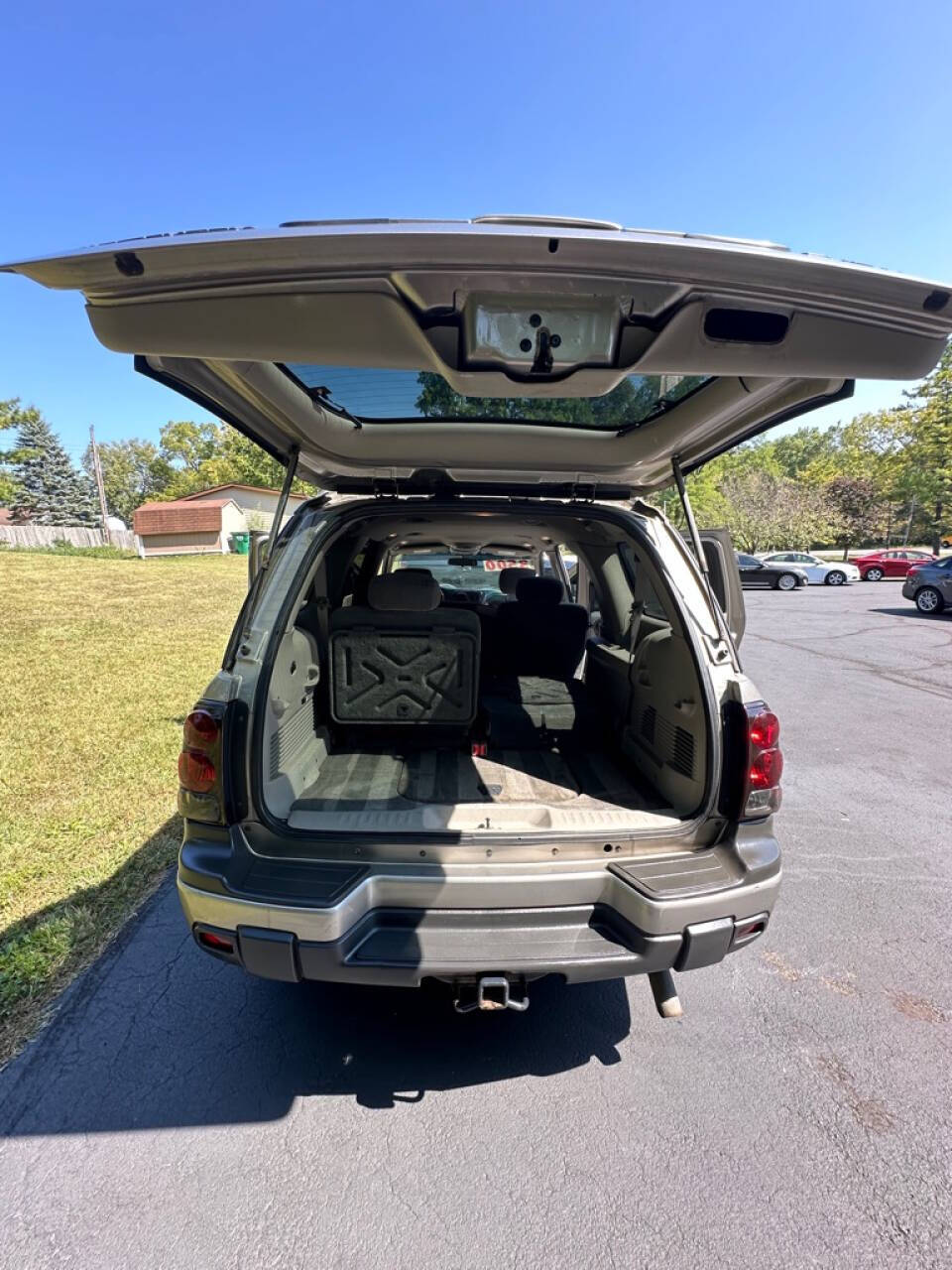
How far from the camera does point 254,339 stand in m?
1.38

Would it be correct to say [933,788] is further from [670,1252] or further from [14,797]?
[14,797]

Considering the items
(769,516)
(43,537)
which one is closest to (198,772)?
(769,516)

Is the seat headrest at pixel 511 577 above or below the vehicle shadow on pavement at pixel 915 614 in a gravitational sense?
above

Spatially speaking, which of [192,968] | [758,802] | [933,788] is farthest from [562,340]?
[933,788]

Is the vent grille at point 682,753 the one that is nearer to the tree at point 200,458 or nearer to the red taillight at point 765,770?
the red taillight at point 765,770

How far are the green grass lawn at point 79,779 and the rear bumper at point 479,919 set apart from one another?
1.22 m

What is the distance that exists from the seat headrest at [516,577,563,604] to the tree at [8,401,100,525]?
5386 cm

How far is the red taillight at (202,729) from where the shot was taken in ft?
5.81

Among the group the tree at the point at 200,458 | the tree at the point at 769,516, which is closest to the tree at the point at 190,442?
the tree at the point at 200,458

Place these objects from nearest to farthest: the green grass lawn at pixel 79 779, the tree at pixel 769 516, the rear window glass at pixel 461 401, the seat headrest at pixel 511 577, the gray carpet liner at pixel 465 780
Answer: the rear window glass at pixel 461 401, the gray carpet liner at pixel 465 780, the green grass lawn at pixel 79 779, the seat headrest at pixel 511 577, the tree at pixel 769 516

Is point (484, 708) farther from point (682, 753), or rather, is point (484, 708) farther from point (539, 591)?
point (682, 753)

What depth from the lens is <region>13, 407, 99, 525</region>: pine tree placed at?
45344mm

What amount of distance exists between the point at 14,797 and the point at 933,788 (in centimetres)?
633

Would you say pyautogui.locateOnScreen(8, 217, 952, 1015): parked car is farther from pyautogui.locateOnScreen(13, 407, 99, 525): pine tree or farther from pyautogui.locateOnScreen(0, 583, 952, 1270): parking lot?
pyautogui.locateOnScreen(13, 407, 99, 525): pine tree
